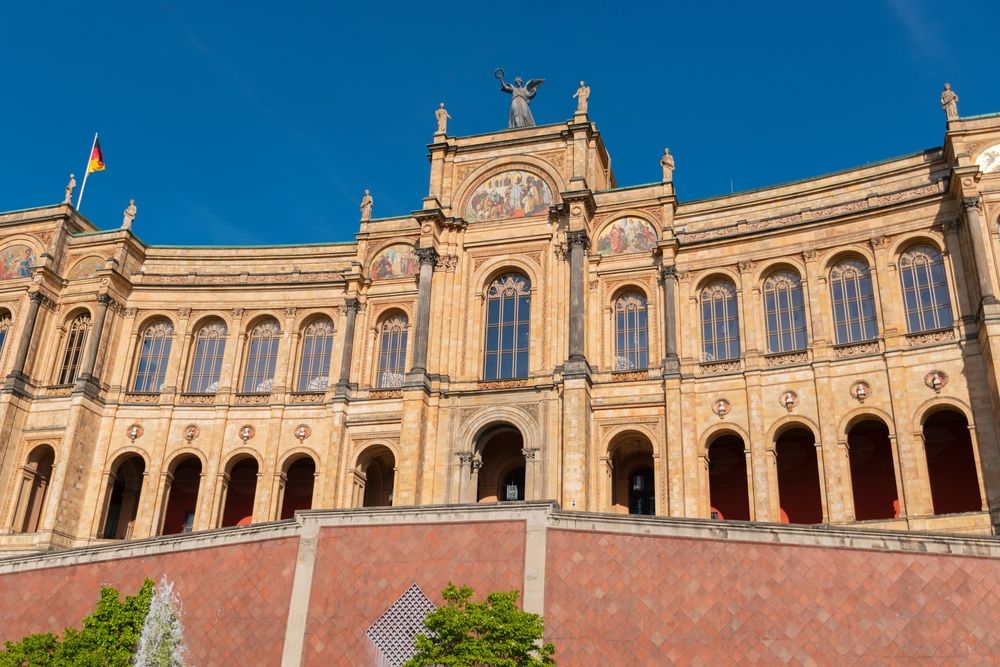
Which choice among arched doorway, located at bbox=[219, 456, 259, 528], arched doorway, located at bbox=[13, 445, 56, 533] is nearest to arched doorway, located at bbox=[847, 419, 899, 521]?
arched doorway, located at bbox=[219, 456, 259, 528]

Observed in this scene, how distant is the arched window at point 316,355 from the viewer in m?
40.9

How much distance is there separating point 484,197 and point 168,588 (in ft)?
69.6

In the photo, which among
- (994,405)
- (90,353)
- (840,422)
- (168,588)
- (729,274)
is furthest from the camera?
(90,353)

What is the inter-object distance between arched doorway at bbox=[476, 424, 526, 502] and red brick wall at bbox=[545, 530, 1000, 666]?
47.9ft

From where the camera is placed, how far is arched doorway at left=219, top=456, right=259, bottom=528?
41469 millimetres

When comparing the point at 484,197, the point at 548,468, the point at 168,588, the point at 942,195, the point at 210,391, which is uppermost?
the point at 484,197

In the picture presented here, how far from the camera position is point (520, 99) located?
4384 cm

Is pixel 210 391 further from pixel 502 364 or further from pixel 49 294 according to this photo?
pixel 502 364

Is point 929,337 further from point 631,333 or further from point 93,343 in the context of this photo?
point 93,343

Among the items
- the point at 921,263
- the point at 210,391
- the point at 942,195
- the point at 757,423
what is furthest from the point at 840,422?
the point at 210,391

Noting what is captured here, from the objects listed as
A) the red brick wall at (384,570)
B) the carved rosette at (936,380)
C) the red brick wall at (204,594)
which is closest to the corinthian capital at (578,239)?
the carved rosette at (936,380)

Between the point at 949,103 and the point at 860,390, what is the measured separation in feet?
35.8

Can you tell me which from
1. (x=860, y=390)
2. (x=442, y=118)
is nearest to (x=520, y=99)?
(x=442, y=118)

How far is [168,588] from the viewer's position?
25.2 metres
